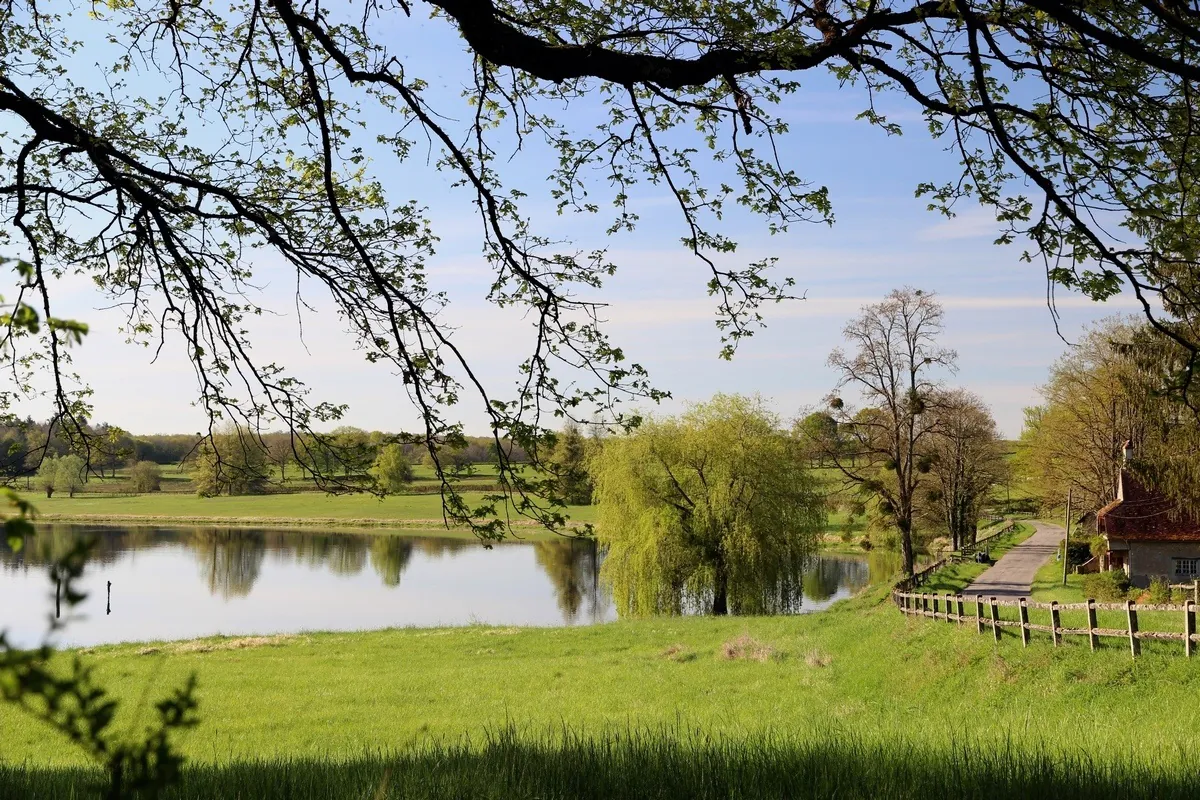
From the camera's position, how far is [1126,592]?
28.2m

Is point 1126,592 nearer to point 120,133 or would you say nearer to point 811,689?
point 811,689

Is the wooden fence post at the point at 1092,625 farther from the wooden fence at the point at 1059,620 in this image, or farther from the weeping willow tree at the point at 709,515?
the weeping willow tree at the point at 709,515

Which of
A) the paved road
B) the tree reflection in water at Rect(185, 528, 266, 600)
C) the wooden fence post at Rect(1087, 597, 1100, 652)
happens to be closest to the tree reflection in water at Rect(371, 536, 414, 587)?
the tree reflection in water at Rect(185, 528, 266, 600)

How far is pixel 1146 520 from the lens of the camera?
32094 mm

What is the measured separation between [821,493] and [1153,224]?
29362 millimetres

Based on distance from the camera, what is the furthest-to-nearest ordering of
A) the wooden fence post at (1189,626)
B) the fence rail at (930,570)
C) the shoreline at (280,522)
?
the shoreline at (280,522) → the fence rail at (930,570) → the wooden fence post at (1189,626)

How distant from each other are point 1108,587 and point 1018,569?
1184 cm

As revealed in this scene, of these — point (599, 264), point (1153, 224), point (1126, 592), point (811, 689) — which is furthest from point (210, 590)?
point (1153, 224)

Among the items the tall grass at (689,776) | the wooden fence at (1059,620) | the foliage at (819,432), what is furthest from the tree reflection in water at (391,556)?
the tall grass at (689,776)

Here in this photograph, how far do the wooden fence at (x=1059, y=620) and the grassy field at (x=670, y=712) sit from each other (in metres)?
0.26

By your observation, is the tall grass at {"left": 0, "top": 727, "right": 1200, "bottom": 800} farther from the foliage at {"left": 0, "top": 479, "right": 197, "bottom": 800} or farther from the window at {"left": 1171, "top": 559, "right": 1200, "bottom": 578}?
the window at {"left": 1171, "top": 559, "right": 1200, "bottom": 578}

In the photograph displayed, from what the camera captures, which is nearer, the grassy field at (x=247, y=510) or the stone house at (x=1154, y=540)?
the stone house at (x=1154, y=540)

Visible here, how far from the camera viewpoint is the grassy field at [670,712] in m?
4.16

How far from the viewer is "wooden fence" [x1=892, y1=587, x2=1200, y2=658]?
40.6ft
